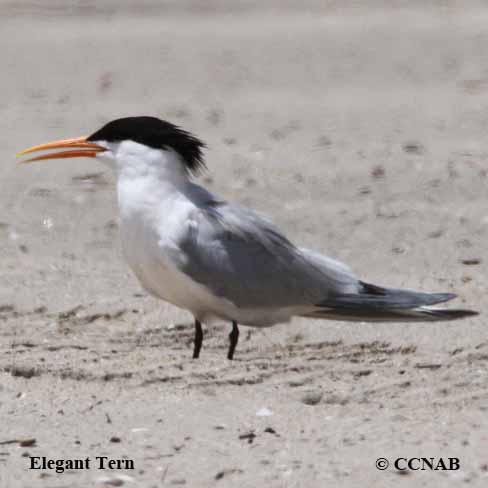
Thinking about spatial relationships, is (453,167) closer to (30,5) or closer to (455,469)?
(455,469)

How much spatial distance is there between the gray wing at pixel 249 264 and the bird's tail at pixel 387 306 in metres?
0.05

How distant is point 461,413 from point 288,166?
15.0ft

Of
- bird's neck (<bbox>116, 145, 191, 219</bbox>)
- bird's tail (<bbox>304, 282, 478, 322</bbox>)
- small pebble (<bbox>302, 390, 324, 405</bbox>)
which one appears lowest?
small pebble (<bbox>302, 390, 324, 405</bbox>)

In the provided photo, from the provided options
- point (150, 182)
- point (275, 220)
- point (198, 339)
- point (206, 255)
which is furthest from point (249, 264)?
point (275, 220)

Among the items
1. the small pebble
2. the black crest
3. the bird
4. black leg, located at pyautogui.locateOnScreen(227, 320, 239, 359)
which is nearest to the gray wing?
the bird

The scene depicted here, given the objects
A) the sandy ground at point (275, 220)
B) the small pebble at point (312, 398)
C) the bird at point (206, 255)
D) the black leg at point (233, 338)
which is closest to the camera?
the sandy ground at point (275, 220)

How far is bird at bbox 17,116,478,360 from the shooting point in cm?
537

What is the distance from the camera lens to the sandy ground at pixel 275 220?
4.58m

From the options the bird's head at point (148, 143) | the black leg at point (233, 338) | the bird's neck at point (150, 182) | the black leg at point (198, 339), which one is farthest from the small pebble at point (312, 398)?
the bird's head at point (148, 143)

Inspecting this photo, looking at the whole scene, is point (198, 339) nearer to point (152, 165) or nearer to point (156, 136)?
point (152, 165)

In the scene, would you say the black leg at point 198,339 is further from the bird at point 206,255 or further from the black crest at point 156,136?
the black crest at point 156,136

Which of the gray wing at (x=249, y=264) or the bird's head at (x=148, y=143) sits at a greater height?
the bird's head at (x=148, y=143)

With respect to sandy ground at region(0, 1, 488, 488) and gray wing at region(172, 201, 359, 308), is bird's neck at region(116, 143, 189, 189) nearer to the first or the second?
gray wing at region(172, 201, 359, 308)

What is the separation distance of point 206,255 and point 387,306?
0.78 metres
